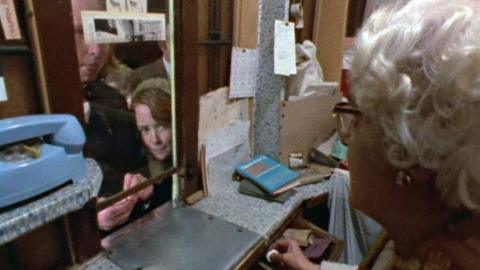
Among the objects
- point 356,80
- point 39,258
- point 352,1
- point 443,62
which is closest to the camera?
point 443,62

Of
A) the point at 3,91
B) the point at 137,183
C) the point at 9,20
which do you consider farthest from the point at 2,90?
the point at 137,183

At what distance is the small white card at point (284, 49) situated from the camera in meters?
1.42

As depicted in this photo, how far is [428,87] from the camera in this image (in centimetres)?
47

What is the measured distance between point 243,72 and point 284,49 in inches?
8.3

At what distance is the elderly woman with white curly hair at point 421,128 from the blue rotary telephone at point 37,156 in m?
0.50

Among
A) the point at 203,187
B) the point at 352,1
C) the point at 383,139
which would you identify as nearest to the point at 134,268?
the point at 203,187

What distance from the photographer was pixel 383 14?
56cm

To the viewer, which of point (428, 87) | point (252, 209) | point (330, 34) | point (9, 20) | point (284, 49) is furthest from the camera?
point (330, 34)

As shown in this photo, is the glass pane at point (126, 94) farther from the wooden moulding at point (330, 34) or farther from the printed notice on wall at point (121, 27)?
the wooden moulding at point (330, 34)

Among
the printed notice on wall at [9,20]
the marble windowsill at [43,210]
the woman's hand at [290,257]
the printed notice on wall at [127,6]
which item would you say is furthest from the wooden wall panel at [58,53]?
the woman's hand at [290,257]

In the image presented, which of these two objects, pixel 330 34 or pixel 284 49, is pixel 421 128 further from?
pixel 330 34

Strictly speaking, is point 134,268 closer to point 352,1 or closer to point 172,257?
point 172,257

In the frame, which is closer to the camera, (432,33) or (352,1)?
(432,33)

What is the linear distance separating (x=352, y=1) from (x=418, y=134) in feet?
7.67
